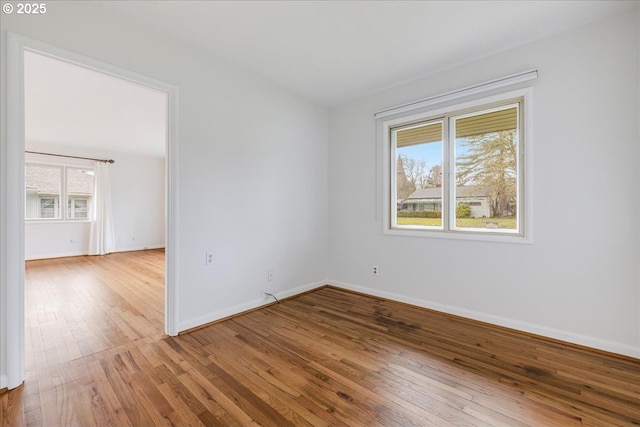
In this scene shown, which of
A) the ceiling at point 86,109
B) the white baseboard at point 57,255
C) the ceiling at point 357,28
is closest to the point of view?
the ceiling at point 357,28

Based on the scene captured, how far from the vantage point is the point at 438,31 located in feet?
7.73

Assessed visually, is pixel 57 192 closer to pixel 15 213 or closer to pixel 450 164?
pixel 15 213

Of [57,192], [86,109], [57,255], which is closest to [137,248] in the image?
[57,255]

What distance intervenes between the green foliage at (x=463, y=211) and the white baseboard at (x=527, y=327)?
3.25ft

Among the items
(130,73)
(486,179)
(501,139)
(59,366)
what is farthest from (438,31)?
(59,366)

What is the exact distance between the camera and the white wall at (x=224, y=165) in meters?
2.12

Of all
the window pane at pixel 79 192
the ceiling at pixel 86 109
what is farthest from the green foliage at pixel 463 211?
the window pane at pixel 79 192

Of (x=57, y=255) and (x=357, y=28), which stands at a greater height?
(x=357, y=28)

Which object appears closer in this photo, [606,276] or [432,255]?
[606,276]

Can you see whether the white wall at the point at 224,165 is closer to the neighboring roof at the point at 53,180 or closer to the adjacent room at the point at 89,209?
the adjacent room at the point at 89,209

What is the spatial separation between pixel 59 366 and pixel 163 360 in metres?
0.70

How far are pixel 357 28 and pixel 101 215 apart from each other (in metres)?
7.35

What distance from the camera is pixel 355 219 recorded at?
383 cm

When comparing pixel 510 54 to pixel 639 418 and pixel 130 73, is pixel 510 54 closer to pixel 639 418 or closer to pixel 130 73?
pixel 639 418
